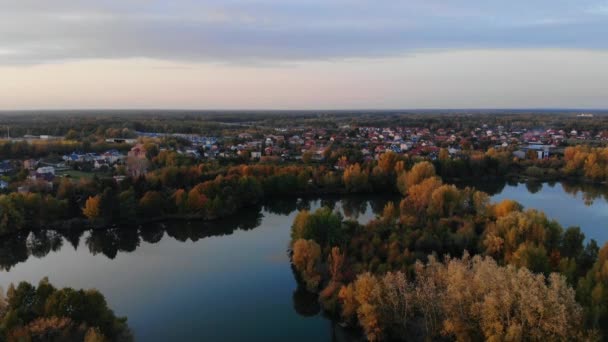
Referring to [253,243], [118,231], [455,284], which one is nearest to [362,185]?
[253,243]

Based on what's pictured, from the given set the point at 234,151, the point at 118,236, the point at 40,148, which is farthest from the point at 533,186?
the point at 40,148

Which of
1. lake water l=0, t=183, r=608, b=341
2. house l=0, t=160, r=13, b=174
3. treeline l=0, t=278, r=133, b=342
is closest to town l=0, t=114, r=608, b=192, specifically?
house l=0, t=160, r=13, b=174

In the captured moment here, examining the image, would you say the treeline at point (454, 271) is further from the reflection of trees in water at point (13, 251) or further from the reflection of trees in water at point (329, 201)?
the reflection of trees in water at point (13, 251)

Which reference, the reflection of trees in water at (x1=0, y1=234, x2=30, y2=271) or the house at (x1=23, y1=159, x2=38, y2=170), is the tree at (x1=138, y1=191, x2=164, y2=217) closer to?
the reflection of trees in water at (x1=0, y1=234, x2=30, y2=271)

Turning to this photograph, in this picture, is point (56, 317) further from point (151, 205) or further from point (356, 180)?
point (356, 180)

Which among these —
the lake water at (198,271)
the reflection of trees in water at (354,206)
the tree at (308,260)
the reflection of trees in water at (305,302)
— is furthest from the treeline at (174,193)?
the reflection of trees in water at (305,302)

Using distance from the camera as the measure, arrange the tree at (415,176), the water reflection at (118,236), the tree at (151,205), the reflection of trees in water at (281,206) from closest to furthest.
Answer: the water reflection at (118,236), the tree at (151,205), the reflection of trees in water at (281,206), the tree at (415,176)
